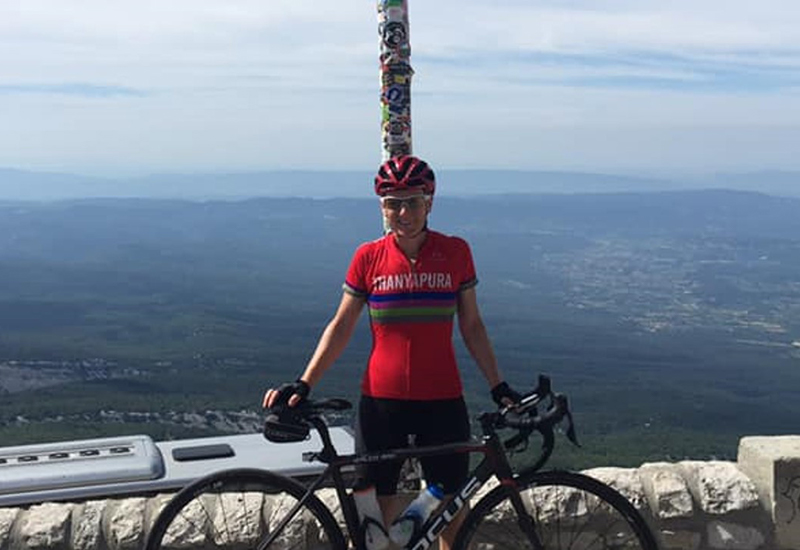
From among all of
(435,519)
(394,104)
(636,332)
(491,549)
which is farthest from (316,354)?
(636,332)

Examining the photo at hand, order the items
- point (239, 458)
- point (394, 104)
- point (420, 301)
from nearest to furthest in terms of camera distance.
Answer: point (420, 301) → point (239, 458) → point (394, 104)

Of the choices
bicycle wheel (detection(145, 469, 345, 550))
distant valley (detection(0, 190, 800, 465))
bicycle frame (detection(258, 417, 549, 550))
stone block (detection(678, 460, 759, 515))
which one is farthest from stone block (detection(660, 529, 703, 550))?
distant valley (detection(0, 190, 800, 465))

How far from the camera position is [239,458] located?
190 inches

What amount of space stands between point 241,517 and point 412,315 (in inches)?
51.1

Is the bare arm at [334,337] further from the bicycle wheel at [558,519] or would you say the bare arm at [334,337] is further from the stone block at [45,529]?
the stone block at [45,529]

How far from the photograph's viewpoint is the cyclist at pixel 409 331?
3699mm

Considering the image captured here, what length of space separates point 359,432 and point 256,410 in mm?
65008

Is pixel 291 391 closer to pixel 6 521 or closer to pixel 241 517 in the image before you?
pixel 241 517

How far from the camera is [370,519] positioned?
3811 mm

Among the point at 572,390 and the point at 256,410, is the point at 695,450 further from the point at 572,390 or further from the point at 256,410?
the point at 572,390

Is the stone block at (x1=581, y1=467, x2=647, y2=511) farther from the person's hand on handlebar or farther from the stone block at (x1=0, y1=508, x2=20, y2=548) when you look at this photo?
the stone block at (x1=0, y1=508, x2=20, y2=548)

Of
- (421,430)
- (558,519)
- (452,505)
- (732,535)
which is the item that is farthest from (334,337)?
(732,535)

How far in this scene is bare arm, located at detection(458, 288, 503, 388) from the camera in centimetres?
386

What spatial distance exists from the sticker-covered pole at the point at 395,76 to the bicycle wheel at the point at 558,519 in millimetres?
2333
